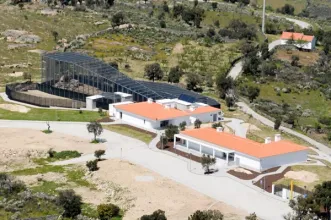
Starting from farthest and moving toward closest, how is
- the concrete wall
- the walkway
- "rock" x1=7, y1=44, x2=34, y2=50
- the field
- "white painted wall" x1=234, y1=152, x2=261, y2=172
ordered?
"rock" x1=7, y1=44, x2=34, y2=50 < the concrete wall < "white painted wall" x1=234, y1=152, x2=261, y2=172 < the walkway < the field

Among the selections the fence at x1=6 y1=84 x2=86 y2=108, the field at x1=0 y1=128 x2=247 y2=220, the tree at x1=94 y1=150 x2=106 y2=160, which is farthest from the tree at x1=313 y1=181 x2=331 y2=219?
the fence at x1=6 y1=84 x2=86 y2=108

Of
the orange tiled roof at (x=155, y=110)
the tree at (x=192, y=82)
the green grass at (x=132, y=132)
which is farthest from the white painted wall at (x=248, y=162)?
the tree at (x=192, y=82)

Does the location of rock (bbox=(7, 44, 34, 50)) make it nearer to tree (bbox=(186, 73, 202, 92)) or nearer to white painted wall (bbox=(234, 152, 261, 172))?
tree (bbox=(186, 73, 202, 92))

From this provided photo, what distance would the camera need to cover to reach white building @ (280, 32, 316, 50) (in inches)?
5527

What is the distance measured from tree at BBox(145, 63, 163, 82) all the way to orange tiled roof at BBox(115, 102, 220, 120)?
2139cm

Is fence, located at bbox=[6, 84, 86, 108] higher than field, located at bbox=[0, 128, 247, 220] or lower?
higher

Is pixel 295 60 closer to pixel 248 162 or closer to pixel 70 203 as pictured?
pixel 248 162

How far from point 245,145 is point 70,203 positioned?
23.2 meters

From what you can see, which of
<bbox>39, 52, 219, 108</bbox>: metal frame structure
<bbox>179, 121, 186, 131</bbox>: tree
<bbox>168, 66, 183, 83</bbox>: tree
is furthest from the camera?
<bbox>168, 66, 183, 83</bbox>: tree

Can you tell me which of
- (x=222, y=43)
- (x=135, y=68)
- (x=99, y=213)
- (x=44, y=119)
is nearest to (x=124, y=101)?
(x=44, y=119)

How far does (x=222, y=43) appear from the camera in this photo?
13725 cm

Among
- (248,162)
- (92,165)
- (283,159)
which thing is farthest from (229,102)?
(92,165)

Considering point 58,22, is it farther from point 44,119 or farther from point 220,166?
point 220,166

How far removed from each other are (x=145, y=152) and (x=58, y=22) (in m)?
77.4
